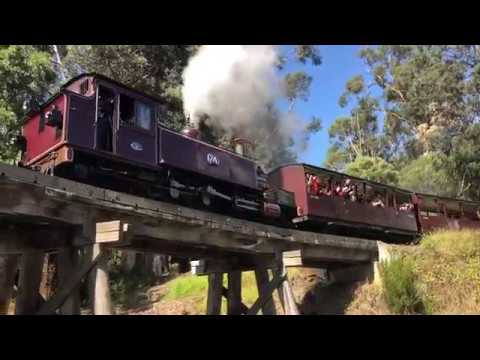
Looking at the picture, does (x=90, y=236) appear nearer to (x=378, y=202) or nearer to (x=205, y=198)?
(x=205, y=198)

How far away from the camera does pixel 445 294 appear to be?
15.9 metres

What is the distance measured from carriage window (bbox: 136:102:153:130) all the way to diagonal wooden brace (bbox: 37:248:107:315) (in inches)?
146

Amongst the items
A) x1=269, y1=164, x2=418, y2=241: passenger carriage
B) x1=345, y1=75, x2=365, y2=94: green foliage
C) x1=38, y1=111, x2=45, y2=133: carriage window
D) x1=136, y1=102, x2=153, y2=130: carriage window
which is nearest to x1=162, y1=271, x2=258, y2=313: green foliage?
x1=269, y1=164, x2=418, y2=241: passenger carriage

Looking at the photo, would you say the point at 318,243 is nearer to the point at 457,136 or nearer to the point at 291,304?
the point at 291,304

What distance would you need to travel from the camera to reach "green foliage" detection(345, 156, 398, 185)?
3816 centimetres

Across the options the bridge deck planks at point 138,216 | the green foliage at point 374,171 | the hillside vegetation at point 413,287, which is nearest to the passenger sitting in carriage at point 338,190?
the hillside vegetation at point 413,287

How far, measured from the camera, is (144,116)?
459 inches

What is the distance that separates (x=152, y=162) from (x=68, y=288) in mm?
3823

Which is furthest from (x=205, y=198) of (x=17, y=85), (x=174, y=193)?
(x=17, y=85)

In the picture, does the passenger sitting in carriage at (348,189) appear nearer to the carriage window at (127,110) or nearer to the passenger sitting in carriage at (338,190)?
the passenger sitting in carriage at (338,190)

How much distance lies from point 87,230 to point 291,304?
602 cm

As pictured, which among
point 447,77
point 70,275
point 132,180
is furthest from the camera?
point 447,77

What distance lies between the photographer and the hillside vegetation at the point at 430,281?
1530cm
